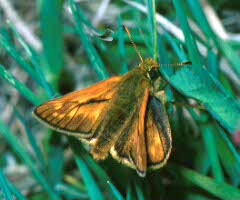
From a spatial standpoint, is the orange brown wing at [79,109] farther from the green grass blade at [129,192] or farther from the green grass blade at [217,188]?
the green grass blade at [217,188]

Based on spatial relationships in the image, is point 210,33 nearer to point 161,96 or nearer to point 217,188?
point 161,96

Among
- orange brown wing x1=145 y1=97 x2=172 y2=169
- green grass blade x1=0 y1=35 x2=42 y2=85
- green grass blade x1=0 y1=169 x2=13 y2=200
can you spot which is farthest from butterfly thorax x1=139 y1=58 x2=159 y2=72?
green grass blade x1=0 y1=169 x2=13 y2=200

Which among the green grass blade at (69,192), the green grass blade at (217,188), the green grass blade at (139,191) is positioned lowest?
the green grass blade at (217,188)

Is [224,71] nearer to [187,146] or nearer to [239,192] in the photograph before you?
[187,146]

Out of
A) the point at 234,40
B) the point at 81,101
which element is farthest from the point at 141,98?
the point at 234,40

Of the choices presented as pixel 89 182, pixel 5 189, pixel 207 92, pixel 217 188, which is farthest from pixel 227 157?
pixel 5 189

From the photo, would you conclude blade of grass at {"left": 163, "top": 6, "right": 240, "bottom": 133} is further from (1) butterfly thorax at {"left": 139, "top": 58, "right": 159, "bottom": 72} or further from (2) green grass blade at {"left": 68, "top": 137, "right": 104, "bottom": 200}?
(2) green grass blade at {"left": 68, "top": 137, "right": 104, "bottom": 200}

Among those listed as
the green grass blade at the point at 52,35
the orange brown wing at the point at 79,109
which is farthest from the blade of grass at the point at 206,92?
the green grass blade at the point at 52,35
